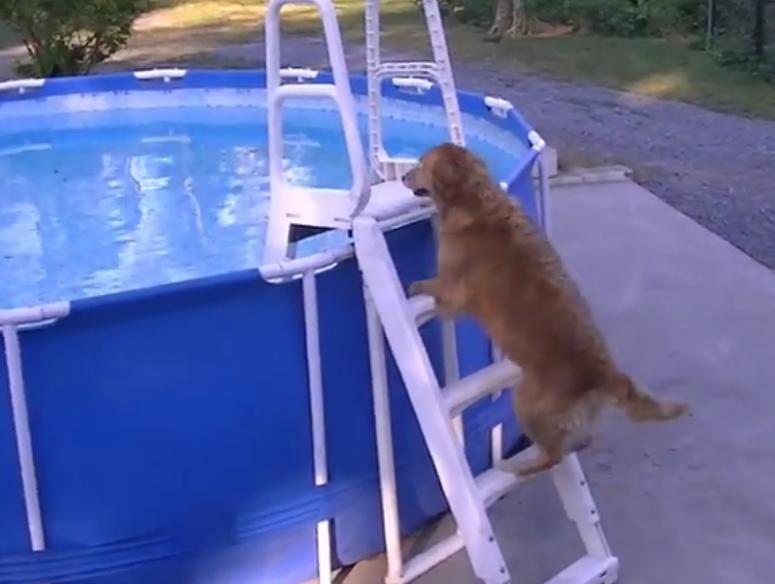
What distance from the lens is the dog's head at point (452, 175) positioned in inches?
129

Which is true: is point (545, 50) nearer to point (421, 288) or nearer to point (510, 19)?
point (510, 19)

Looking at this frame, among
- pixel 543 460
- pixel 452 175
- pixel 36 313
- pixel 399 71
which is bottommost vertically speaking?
pixel 543 460

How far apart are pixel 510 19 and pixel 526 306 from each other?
12419 mm

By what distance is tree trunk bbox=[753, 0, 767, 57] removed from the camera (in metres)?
11.7

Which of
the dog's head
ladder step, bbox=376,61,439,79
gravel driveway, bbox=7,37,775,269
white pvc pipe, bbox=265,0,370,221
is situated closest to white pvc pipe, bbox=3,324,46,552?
white pvc pipe, bbox=265,0,370,221

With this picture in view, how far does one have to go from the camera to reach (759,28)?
465 inches

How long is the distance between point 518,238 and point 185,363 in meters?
0.87

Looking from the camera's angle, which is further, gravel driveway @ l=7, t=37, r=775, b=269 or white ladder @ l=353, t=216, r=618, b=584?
gravel driveway @ l=7, t=37, r=775, b=269

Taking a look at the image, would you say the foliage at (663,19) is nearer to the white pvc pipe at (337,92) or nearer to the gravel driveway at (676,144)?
the gravel driveway at (676,144)

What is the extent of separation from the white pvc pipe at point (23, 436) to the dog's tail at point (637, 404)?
139 cm

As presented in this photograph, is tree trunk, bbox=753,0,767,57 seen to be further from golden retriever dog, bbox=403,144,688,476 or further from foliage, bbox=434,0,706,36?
golden retriever dog, bbox=403,144,688,476

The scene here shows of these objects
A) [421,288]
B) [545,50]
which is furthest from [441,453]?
[545,50]

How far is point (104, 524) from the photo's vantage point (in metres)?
3.16

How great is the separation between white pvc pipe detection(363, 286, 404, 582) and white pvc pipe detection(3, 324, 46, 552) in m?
0.88
